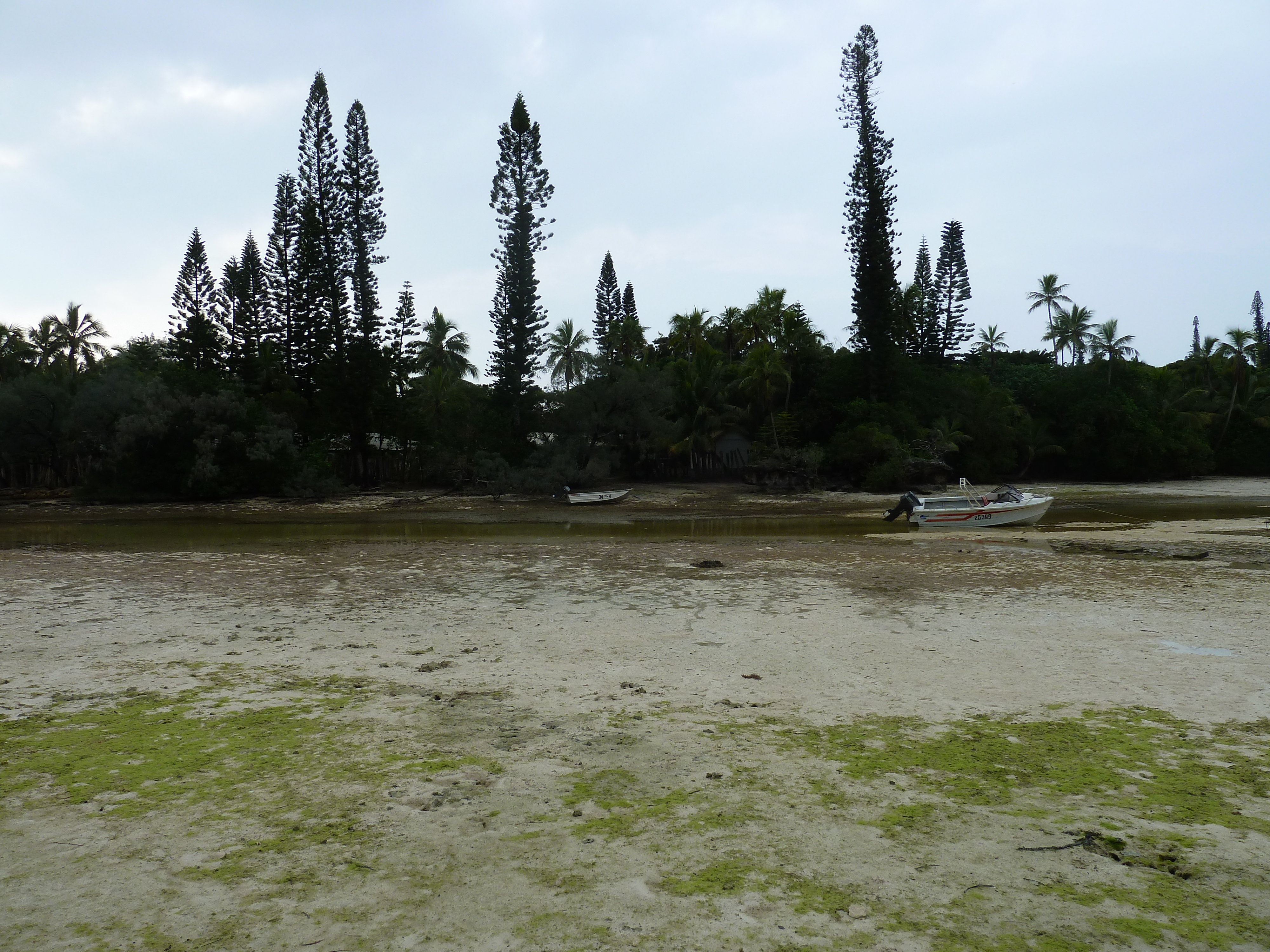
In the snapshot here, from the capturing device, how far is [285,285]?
139ft

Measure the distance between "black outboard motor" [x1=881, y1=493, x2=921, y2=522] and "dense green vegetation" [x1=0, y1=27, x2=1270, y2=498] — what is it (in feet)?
45.0

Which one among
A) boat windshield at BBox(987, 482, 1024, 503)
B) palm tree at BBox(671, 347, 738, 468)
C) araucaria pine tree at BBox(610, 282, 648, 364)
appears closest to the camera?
boat windshield at BBox(987, 482, 1024, 503)

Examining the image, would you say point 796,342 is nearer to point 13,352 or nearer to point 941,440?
point 941,440

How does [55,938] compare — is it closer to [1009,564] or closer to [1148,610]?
[1148,610]

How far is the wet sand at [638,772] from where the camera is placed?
9.59 ft

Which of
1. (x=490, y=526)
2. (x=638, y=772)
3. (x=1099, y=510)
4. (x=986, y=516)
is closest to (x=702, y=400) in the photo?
(x=1099, y=510)

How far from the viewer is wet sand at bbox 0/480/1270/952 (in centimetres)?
292

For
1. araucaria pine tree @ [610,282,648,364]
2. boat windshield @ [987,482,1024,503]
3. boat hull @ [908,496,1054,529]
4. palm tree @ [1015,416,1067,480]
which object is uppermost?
araucaria pine tree @ [610,282,648,364]

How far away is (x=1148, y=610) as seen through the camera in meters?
8.74

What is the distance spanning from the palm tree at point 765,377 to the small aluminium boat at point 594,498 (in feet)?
34.7

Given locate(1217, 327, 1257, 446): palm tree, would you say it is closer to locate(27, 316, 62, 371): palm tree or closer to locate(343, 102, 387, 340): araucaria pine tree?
locate(343, 102, 387, 340): araucaria pine tree

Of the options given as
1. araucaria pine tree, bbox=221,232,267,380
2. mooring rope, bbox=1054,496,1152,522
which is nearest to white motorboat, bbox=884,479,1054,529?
mooring rope, bbox=1054,496,1152,522

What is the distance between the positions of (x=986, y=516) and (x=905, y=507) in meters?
2.22

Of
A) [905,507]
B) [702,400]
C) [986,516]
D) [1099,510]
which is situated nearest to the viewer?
[986,516]
